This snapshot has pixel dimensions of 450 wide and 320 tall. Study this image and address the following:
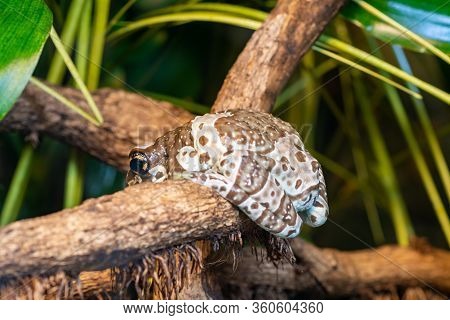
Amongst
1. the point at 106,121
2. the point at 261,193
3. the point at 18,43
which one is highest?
the point at 106,121

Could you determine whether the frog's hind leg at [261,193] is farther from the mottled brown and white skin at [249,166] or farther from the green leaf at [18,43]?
the green leaf at [18,43]

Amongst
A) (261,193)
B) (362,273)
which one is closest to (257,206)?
(261,193)

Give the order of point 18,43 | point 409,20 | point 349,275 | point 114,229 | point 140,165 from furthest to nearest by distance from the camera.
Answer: point 349,275 → point 409,20 → point 140,165 → point 18,43 → point 114,229

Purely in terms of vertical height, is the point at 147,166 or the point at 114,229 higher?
the point at 147,166

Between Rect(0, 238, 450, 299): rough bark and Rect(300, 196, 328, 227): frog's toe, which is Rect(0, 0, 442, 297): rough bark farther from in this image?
Rect(300, 196, 328, 227): frog's toe

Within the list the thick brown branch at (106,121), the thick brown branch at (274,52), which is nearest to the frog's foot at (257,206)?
the thick brown branch at (274,52)

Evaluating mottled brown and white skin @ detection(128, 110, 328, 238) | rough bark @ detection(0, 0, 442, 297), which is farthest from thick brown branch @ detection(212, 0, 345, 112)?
mottled brown and white skin @ detection(128, 110, 328, 238)

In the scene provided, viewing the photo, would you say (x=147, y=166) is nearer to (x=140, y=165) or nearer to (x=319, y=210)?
(x=140, y=165)
